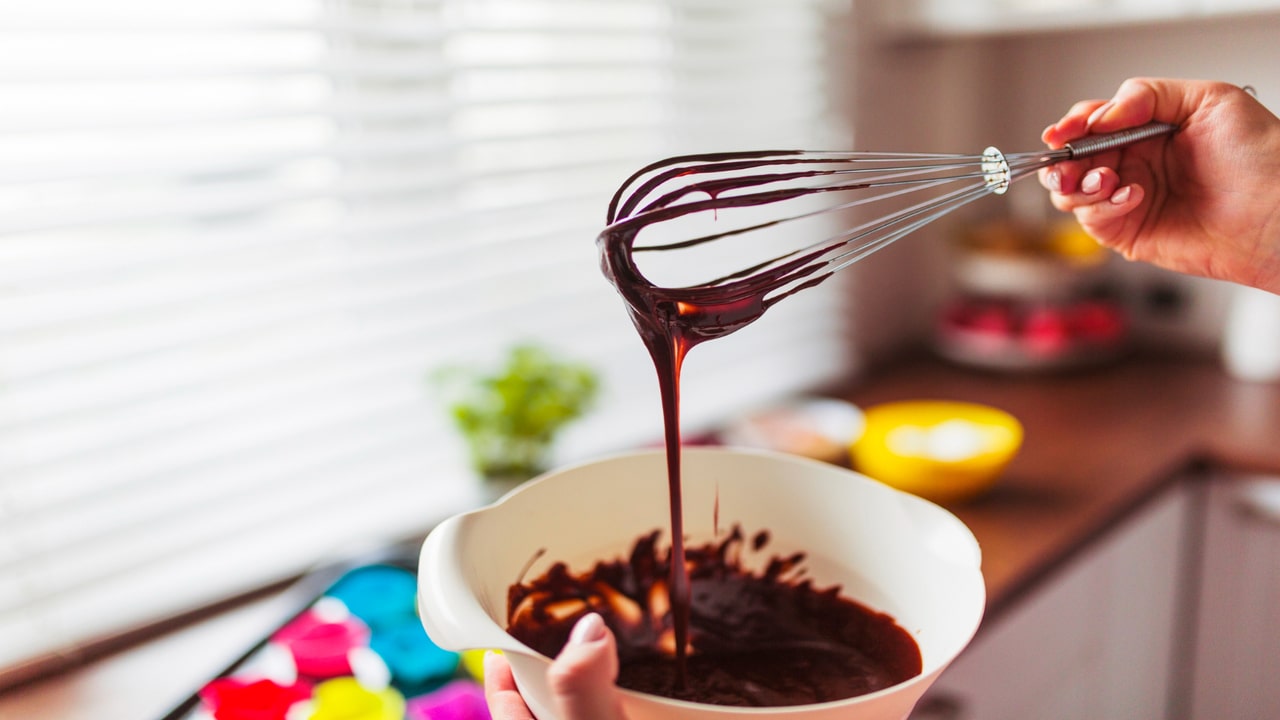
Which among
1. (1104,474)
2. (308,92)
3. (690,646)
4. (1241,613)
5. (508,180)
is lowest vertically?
(1241,613)

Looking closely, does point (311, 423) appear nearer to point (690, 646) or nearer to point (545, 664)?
point (690, 646)

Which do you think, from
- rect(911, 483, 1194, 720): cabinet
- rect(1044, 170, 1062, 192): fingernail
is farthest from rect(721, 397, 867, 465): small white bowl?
rect(1044, 170, 1062, 192): fingernail

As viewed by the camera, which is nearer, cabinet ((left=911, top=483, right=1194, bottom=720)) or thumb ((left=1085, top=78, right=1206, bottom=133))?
thumb ((left=1085, top=78, right=1206, bottom=133))

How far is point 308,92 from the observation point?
1.07 m

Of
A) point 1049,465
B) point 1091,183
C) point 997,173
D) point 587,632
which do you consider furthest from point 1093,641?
point 587,632

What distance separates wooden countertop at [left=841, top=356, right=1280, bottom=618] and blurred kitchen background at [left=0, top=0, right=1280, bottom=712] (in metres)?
0.36

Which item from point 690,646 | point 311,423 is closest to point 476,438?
point 311,423

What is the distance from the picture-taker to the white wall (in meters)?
1.66

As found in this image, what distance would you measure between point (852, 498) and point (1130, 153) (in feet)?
1.33

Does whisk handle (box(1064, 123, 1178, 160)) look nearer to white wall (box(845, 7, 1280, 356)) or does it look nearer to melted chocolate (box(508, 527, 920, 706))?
melted chocolate (box(508, 527, 920, 706))

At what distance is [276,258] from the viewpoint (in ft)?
3.42

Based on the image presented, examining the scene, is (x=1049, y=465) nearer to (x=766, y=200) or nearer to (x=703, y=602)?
(x=703, y=602)

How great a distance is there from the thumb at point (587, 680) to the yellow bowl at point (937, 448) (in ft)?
2.64

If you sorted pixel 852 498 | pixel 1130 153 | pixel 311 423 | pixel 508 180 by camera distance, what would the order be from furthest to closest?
pixel 508 180 < pixel 311 423 < pixel 1130 153 < pixel 852 498
